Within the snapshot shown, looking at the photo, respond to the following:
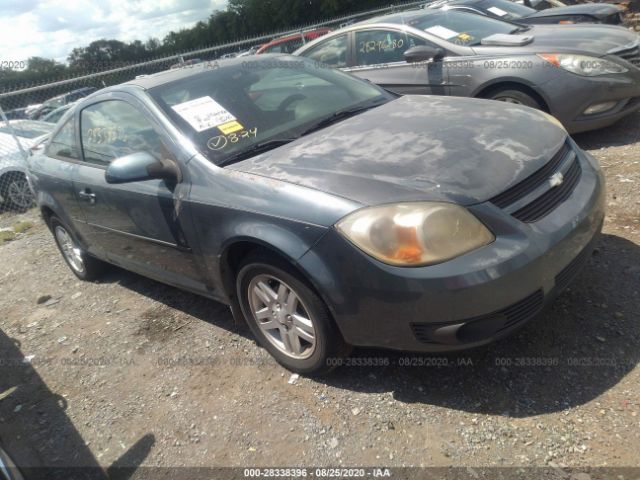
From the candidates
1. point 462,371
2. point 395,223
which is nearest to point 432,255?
point 395,223

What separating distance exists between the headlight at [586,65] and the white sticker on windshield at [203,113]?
3361mm

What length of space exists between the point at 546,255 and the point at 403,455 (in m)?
1.05

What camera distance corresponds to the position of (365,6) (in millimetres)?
43406

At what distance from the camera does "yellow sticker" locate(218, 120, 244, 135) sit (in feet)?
9.62

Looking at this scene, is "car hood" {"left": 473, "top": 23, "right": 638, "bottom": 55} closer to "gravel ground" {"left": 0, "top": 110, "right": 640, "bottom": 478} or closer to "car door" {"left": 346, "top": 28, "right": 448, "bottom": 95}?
"car door" {"left": 346, "top": 28, "right": 448, "bottom": 95}

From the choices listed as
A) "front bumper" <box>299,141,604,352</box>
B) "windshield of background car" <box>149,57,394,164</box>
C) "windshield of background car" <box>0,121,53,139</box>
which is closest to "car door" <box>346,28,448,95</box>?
"windshield of background car" <box>149,57,394,164</box>

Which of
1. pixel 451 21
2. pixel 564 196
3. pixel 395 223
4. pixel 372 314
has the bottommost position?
pixel 372 314

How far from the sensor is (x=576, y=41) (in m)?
5.10

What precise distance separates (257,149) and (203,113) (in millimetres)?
433

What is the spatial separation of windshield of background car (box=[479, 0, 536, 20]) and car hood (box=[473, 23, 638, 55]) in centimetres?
222

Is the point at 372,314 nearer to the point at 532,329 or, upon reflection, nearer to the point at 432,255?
the point at 432,255

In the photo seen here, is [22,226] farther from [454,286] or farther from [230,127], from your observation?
[454,286]

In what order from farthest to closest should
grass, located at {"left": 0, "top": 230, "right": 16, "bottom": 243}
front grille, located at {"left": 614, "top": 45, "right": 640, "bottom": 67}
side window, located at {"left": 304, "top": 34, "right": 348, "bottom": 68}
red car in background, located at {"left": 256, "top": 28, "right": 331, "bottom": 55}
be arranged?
red car in background, located at {"left": 256, "top": 28, "right": 331, "bottom": 55} < grass, located at {"left": 0, "top": 230, "right": 16, "bottom": 243} < side window, located at {"left": 304, "top": 34, "right": 348, "bottom": 68} < front grille, located at {"left": 614, "top": 45, "right": 640, "bottom": 67}

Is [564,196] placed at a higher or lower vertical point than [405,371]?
higher
